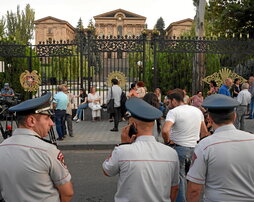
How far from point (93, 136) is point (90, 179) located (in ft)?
14.0

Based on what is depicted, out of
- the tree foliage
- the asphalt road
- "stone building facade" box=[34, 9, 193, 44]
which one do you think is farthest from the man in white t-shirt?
"stone building facade" box=[34, 9, 193, 44]

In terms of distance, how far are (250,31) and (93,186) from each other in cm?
1715

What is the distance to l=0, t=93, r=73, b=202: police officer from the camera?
222cm

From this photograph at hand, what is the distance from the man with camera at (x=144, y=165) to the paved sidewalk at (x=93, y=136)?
255 inches

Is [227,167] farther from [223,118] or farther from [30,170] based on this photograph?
[30,170]

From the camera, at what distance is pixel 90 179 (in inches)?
235

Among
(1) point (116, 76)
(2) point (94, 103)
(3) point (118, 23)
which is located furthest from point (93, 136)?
(3) point (118, 23)

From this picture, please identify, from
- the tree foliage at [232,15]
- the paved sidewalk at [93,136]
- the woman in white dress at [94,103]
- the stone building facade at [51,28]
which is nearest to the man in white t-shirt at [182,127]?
the paved sidewalk at [93,136]

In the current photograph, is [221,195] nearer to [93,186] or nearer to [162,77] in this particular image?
[93,186]

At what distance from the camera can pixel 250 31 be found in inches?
778

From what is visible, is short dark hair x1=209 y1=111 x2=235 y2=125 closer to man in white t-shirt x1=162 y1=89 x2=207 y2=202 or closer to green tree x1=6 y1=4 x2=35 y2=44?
man in white t-shirt x1=162 y1=89 x2=207 y2=202

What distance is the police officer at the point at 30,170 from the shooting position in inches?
87.4

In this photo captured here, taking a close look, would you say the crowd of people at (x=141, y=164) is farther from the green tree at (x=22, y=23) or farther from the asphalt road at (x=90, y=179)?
the green tree at (x=22, y=23)

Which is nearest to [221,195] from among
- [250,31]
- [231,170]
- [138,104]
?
[231,170]
